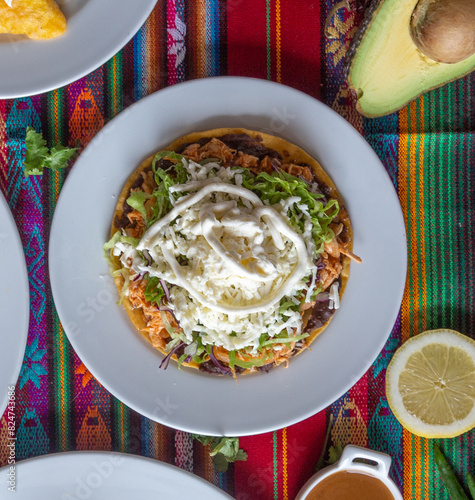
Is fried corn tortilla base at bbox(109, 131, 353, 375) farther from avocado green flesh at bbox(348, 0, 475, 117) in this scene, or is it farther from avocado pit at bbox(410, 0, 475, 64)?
avocado pit at bbox(410, 0, 475, 64)

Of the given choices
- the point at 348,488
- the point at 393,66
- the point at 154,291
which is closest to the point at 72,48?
the point at 154,291

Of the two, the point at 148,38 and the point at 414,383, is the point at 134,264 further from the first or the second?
the point at 414,383

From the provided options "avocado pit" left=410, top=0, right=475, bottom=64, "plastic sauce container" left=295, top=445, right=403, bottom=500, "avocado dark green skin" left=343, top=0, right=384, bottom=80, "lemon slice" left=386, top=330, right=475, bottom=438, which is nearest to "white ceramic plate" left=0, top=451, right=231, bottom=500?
"plastic sauce container" left=295, top=445, right=403, bottom=500

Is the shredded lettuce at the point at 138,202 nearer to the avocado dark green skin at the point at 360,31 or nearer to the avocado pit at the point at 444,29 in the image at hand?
the avocado dark green skin at the point at 360,31

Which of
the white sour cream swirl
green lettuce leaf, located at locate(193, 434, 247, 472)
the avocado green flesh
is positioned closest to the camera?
the white sour cream swirl

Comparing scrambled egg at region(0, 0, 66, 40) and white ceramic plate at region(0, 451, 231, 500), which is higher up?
scrambled egg at region(0, 0, 66, 40)
